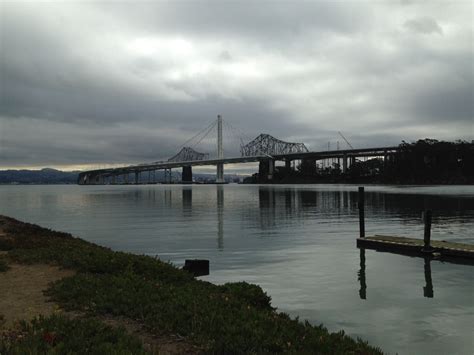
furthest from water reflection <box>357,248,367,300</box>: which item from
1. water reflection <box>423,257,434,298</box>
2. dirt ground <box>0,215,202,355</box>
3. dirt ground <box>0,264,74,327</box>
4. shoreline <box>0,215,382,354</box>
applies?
dirt ground <box>0,264,74,327</box>

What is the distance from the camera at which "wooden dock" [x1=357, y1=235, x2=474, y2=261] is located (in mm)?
19067

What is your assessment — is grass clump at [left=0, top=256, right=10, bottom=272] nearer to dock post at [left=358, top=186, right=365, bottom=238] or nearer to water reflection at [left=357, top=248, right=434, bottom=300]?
water reflection at [left=357, top=248, right=434, bottom=300]

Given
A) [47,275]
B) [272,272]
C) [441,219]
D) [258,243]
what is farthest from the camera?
[441,219]

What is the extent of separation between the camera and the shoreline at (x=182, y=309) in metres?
7.04

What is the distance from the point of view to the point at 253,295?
10.3m

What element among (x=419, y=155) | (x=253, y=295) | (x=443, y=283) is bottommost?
(x=443, y=283)

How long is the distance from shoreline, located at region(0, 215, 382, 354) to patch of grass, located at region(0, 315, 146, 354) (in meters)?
0.17

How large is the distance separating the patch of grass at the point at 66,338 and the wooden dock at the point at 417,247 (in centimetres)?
1679

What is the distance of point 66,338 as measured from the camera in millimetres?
6492

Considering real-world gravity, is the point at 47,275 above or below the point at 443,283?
above

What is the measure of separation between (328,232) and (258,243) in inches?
276

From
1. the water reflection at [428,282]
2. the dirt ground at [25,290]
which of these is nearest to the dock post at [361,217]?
the water reflection at [428,282]

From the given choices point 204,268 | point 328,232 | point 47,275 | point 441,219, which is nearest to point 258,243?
point 328,232

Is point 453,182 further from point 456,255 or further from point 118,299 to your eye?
point 118,299
